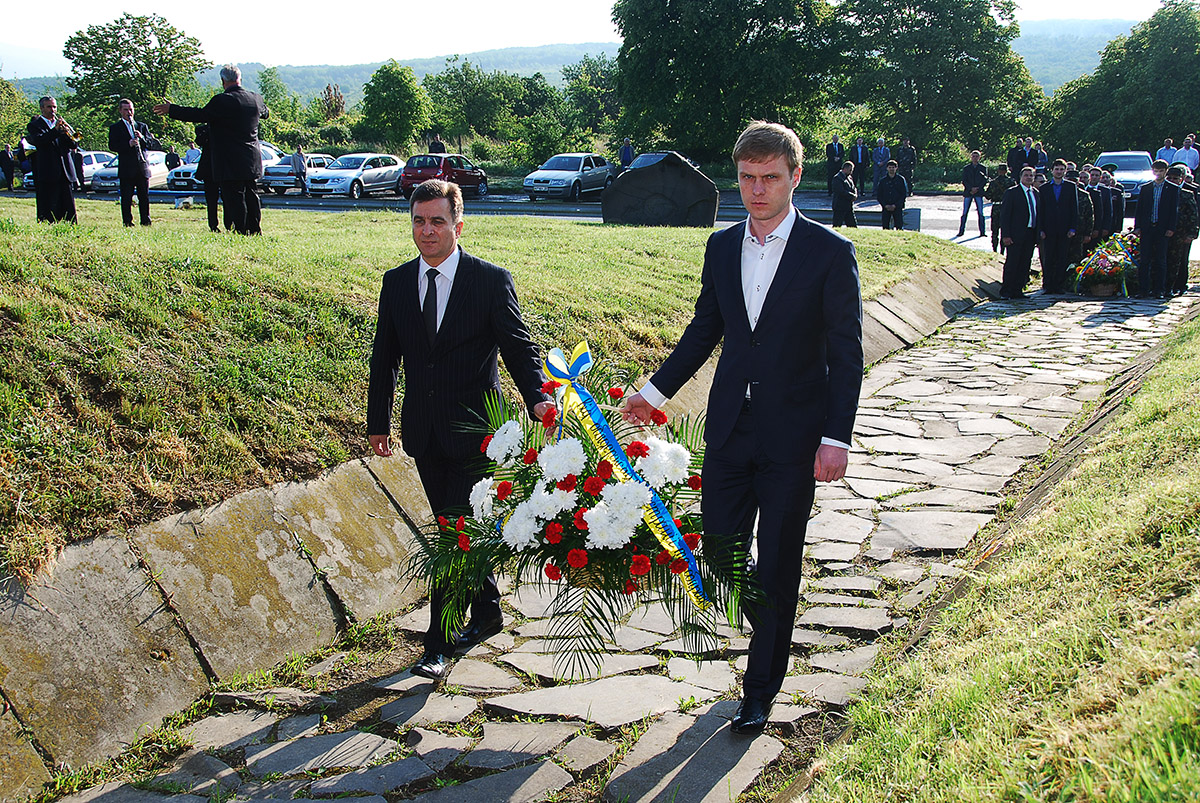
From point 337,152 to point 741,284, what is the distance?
183 ft

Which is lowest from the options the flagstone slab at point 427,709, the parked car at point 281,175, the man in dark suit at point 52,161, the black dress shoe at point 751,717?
the flagstone slab at point 427,709

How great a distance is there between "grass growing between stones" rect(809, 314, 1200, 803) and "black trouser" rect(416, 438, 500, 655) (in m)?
1.87

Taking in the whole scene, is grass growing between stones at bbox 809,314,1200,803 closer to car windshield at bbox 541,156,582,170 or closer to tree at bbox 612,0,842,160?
car windshield at bbox 541,156,582,170

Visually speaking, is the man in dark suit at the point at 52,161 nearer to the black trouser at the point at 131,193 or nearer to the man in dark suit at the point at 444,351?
the black trouser at the point at 131,193

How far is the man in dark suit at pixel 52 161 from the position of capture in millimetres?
13367

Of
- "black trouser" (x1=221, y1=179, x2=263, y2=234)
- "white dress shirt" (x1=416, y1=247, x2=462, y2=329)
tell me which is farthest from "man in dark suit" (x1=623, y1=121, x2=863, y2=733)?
"black trouser" (x1=221, y1=179, x2=263, y2=234)

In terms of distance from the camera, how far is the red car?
34250 millimetres

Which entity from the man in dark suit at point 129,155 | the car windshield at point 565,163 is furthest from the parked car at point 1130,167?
the man in dark suit at point 129,155

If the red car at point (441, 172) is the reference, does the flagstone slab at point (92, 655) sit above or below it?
below

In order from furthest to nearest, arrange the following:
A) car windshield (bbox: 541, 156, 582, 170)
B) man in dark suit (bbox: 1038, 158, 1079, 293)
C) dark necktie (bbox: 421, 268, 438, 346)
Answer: car windshield (bbox: 541, 156, 582, 170)
man in dark suit (bbox: 1038, 158, 1079, 293)
dark necktie (bbox: 421, 268, 438, 346)

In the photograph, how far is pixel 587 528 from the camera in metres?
3.55

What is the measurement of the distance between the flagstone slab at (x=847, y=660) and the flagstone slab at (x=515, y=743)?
3.91 feet

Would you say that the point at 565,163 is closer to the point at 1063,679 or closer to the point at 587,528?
the point at 587,528

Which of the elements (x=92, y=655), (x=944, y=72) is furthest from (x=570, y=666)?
(x=944, y=72)
